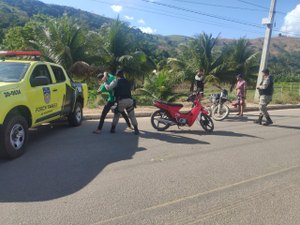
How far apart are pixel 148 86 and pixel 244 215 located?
12.5 m

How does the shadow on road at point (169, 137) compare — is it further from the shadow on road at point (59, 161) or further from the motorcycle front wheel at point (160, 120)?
the shadow on road at point (59, 161)

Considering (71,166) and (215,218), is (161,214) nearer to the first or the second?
(215,218)

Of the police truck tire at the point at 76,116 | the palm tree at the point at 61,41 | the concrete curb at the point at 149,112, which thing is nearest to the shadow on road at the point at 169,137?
the police truck tire at the point at 76,116

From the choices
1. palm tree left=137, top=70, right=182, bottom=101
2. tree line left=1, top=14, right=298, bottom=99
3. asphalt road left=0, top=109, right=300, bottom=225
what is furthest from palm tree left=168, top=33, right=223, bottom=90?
asphalt road left=0, top=109, right=300, bottom=225

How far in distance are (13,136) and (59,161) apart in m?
0.95

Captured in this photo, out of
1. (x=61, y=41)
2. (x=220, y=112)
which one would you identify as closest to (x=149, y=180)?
(x=220, y=112)

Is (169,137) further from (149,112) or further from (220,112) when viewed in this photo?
(149,112)

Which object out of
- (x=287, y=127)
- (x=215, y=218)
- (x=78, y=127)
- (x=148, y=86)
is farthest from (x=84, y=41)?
(x=215, y=218)

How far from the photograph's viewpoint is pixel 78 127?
30.9 feet

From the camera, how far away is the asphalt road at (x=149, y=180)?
402 centimetres

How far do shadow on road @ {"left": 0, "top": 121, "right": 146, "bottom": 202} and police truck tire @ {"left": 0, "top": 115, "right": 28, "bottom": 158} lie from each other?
6.0 inches

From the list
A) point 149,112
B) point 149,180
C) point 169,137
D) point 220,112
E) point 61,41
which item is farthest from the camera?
point 61,41

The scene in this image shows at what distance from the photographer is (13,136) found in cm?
611

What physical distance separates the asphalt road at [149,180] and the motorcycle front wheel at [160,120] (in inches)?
29.0
